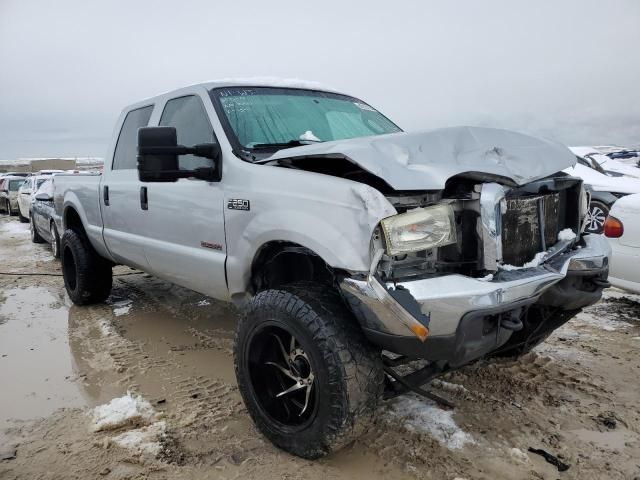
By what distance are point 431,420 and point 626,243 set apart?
2.66 meters

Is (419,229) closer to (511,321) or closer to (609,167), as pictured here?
(511,321)

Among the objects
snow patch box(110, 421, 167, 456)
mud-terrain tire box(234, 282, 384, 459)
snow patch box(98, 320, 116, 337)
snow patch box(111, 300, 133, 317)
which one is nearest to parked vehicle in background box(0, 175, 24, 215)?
snow patch box(111, 300, 133, 317)

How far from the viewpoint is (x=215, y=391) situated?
3.40 metres

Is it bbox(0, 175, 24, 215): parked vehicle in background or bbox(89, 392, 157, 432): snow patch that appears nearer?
bbox(89, 392, 157, 432): snow patch

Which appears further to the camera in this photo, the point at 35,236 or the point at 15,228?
the point at 15,228

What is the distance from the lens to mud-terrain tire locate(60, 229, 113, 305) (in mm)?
5215

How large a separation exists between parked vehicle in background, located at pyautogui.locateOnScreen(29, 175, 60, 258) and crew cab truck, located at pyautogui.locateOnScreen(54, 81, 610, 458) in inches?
229

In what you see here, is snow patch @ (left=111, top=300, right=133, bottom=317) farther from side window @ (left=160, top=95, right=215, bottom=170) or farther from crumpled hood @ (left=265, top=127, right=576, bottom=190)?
crumpled hood @ (left=265, top=127, right=576, bottom=190)

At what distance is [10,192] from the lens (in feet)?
59.2

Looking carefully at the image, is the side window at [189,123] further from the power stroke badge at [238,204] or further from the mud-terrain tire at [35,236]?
the mud-terrain tire at [35,236]

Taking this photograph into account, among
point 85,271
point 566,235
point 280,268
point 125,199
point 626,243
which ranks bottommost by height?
point 85,271

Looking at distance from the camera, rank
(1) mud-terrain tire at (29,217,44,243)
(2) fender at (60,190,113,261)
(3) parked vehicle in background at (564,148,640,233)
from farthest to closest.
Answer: (1) mud-terrain tire at (29,217,44,243) → (3) parked vehicle in background at (564,148,640,233) → (2) fender at (60,190,113,261)

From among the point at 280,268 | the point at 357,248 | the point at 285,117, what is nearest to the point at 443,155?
the point at 357,248

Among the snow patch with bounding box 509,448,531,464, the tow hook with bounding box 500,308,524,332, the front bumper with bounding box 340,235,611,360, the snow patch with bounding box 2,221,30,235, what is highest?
the front bumper with bounding box 340,235,611,360
